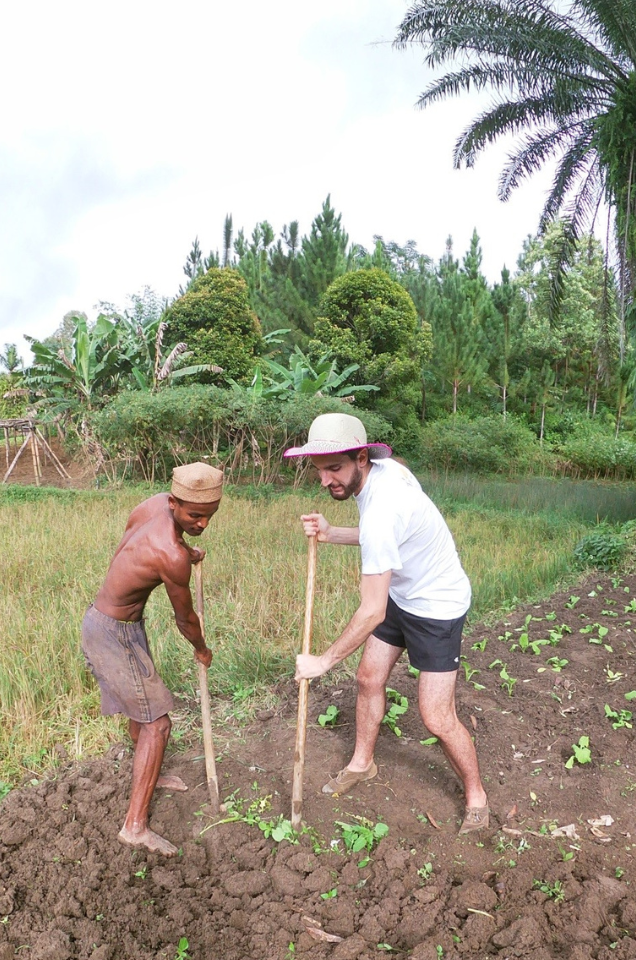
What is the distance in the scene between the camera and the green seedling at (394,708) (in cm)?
375

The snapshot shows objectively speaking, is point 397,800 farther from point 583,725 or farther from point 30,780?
point 30,780

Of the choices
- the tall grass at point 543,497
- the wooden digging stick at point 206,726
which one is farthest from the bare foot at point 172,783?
the tall grass at point 543,497

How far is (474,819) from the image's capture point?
115 inches

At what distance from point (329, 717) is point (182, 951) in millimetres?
1519

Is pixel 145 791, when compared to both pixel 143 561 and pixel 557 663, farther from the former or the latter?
pixel 557 663

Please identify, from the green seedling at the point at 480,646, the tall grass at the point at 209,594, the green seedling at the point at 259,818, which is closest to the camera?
the green seedling at the point at 259,818

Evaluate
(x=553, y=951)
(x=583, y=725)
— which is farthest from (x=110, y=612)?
(x=583, y=725)

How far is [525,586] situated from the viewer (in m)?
6.42

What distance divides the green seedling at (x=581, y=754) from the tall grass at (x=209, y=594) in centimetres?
172

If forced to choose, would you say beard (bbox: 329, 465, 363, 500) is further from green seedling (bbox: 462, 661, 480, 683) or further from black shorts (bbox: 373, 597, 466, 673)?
green seedling (bbox: 462, 661, 480, 683)

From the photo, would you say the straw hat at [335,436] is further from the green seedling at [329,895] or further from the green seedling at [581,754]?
the green seedling at [581,754]

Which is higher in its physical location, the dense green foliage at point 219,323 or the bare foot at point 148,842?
the dense green foliage at point 219,323

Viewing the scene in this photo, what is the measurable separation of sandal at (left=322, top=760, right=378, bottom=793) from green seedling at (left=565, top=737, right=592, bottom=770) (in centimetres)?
98

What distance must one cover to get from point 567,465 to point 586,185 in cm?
891
